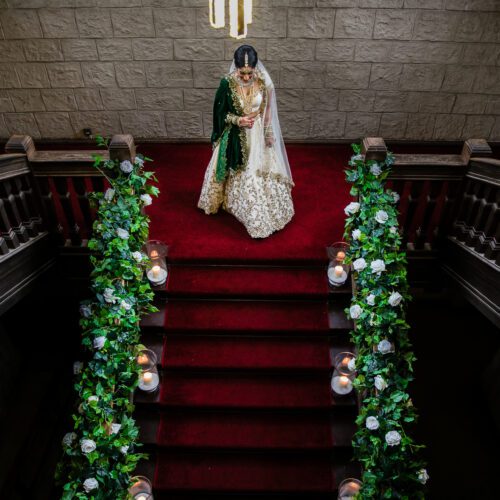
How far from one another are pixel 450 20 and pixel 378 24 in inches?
32.0

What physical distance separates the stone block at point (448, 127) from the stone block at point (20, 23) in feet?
16.0

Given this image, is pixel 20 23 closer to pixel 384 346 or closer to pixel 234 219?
pixel 234 219

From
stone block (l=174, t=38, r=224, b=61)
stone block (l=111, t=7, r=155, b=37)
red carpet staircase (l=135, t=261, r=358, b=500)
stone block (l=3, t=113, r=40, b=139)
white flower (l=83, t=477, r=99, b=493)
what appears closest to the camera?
white flower (l=83, t=477, r=99, b=493)

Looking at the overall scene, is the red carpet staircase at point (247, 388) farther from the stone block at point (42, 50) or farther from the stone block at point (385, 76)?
the stone block at point (42, 50)

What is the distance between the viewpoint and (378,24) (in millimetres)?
5711

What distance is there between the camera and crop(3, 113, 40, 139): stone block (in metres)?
6.25

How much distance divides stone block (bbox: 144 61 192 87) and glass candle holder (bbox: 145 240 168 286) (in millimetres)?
2213

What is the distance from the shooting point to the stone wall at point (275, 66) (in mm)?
5641

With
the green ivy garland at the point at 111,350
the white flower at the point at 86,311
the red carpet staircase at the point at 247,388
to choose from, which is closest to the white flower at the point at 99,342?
the green ivy garland at the point at 111,350

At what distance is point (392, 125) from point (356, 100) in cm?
59

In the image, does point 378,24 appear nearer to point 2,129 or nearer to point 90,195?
point 90,195

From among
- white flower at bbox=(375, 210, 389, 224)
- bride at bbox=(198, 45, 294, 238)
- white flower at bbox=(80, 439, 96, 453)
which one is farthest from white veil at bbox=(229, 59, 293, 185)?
white flower at bbox=(80, 439, 96, 453)

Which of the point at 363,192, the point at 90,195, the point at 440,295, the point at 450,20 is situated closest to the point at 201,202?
the point at 90,195

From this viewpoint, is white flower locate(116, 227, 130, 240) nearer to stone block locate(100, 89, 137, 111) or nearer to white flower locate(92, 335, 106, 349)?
white flower locate(92, 335, 106, 349)
